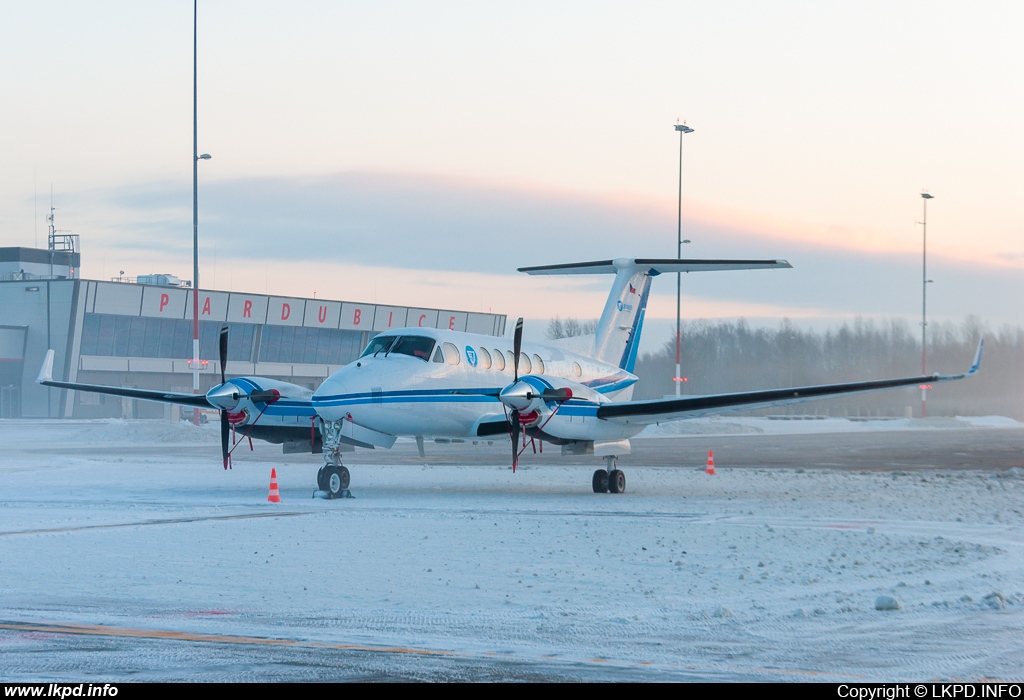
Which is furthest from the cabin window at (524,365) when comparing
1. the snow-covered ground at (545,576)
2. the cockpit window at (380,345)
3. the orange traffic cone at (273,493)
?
the orange traffic cone at (273,493)

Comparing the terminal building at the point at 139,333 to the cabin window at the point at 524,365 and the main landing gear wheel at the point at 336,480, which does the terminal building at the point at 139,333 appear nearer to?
the cabin window at the point at 524,365

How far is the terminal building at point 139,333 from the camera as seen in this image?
65.2 meters

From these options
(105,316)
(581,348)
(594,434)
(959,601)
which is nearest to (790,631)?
(959,601)

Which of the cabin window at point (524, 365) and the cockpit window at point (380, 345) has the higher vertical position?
the cockpit window at point (380, 345)

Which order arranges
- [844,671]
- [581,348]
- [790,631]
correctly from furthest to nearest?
[581,348] < [790,631] < [844,671]

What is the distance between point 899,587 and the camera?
34.7 ft

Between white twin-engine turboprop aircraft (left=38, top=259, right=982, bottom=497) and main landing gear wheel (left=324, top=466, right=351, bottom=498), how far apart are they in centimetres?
2

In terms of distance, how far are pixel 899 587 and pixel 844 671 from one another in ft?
13.3

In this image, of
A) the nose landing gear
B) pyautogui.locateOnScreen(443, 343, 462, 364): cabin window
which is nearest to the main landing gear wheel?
the nose landing gear

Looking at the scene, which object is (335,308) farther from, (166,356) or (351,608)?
(351,608)

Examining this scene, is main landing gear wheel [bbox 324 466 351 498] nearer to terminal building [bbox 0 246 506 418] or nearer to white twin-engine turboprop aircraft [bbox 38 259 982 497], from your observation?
white twin-engine turboprop aircraft [bbox 38 259 982 497]

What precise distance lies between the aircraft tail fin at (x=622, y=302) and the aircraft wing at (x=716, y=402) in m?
5.68

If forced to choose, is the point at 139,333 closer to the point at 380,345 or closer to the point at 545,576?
the point at 380,345

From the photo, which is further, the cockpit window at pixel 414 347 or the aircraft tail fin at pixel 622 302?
the aircraft tail fin at pixel 622 302
